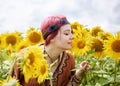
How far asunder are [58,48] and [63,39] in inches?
2.8

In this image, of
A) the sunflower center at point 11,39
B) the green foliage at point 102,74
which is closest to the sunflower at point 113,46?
the green foliage at point 102,74

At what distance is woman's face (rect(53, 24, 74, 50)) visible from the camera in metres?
2.83

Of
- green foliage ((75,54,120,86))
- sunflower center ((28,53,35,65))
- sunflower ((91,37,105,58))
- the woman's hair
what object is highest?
the woman's hair

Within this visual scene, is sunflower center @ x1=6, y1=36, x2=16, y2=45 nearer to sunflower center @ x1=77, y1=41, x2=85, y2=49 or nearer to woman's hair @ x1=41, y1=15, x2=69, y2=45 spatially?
sunflower center @ x1=77, y1=41, x2=85, y2=49

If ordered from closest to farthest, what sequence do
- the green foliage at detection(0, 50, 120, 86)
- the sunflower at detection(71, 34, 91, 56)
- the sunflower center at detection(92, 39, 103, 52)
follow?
the green foliage at detection(0, 50, 120, 86) → the sunflower at detection(71, 34, 91, 56) → the sunflower center at detection(92, 39, 103, 52)

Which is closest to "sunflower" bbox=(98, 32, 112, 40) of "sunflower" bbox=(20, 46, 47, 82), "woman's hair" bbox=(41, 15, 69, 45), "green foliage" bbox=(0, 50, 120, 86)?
"green foliage" bbox=(0, 50, 120, 86)

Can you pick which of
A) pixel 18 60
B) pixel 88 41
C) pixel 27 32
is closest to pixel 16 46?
pixel 27 32

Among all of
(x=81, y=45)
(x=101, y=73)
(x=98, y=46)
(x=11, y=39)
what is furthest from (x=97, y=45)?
(x=11, y=39)

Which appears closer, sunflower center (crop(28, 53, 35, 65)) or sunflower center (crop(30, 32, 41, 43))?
sunflower center (crop(28, 53, 35, 65))

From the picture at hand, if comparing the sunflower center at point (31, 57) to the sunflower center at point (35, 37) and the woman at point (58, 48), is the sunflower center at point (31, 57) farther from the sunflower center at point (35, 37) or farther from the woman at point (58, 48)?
the sunflower center at point (35, 37)

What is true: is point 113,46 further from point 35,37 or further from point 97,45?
point 35,37

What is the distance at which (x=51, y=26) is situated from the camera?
2.87 metres

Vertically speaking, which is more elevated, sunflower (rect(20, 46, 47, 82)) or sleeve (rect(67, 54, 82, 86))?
sunflower (rect(20, 46, 47, 82))

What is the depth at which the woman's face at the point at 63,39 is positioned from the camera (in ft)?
9.29
